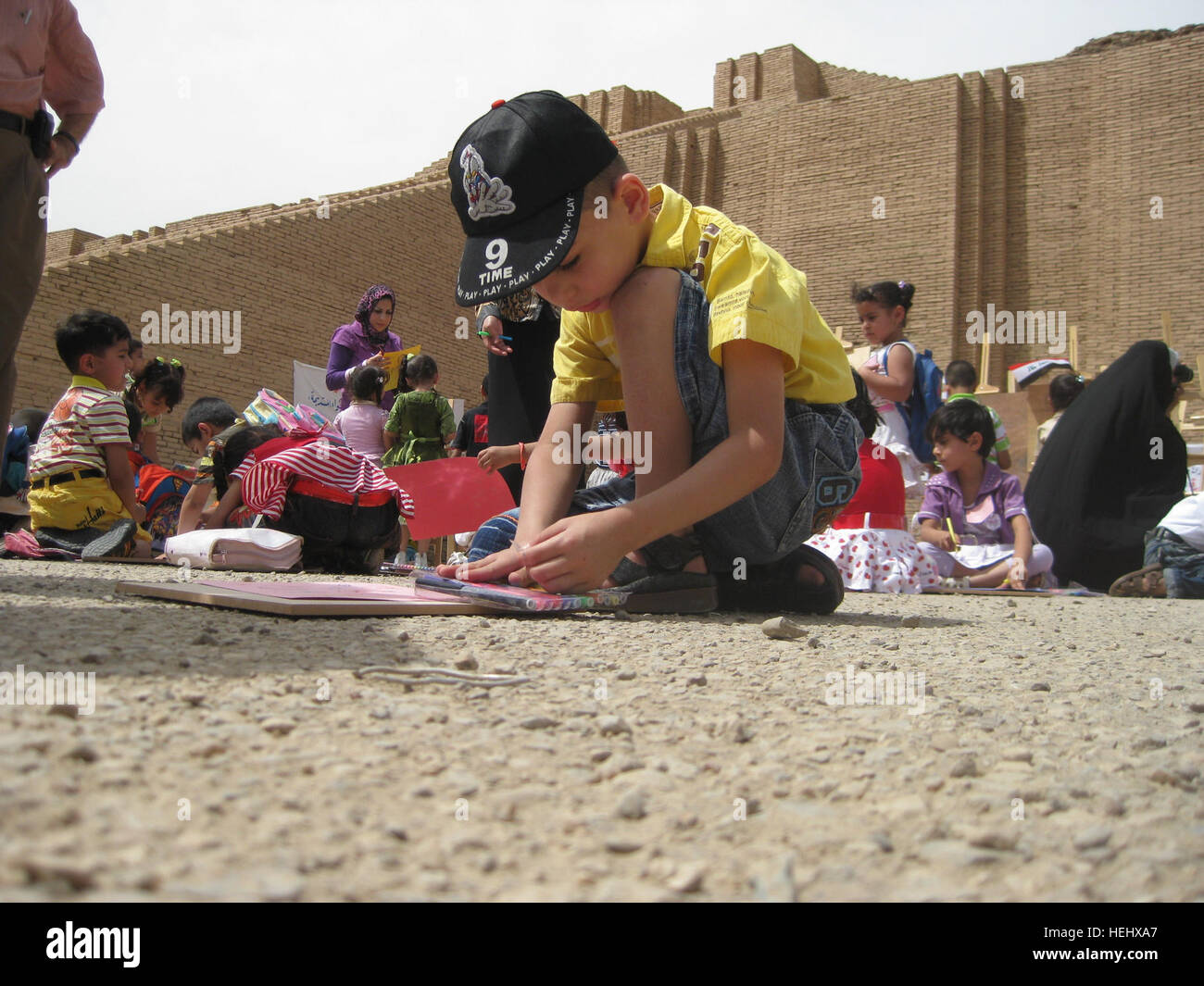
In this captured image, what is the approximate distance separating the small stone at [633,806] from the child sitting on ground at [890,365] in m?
3.75

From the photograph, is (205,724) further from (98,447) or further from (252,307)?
(252,307)

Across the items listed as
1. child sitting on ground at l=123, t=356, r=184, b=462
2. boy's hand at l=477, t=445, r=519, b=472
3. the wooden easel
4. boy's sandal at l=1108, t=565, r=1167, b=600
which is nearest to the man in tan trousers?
boy's hand at l=477, t=445, r=519, b=472

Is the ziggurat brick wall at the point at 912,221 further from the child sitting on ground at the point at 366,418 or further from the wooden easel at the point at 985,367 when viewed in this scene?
the child sitting on ground at the point at 366,418

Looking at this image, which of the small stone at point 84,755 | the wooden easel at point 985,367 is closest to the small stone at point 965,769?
the small stone at point 84,755

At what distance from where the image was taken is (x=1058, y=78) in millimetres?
17766

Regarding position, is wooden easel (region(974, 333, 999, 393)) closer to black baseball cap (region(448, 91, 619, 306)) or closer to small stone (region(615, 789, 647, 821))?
black baseball cap (region(448, 91, 619, 306))

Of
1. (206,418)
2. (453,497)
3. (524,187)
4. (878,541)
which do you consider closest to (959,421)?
(878,541)

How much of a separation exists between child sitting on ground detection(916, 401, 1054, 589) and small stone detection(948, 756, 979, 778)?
12.4 feet

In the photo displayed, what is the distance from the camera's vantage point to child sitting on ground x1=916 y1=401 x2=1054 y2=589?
4.67 m

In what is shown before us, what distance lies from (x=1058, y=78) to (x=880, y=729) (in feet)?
66.3

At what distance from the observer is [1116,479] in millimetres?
4922

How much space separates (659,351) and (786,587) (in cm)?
75
